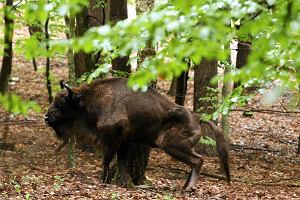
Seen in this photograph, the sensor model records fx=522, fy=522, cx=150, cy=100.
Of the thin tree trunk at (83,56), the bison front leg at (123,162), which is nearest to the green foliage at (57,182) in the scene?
the bison front leg at (123,162)

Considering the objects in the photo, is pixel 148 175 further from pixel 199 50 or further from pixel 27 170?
pixel 199 50

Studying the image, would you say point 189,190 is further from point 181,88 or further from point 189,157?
point 181,88

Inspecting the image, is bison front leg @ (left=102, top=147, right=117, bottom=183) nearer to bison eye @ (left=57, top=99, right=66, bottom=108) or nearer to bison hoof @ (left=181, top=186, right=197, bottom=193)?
bison eye @ (left=57, top=99, right=66, bottom=108)

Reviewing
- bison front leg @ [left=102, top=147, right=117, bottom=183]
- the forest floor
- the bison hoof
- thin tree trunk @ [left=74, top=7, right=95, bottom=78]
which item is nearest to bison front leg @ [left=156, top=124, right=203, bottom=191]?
the bison hoof

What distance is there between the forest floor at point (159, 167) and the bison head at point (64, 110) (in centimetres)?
117

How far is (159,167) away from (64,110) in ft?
12.3

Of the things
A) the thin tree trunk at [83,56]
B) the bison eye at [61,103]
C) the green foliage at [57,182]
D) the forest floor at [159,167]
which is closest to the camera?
the green foliage at [57,182]

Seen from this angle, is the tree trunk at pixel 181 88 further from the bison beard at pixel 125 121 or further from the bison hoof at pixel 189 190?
the bison hoof at pixel 189 190

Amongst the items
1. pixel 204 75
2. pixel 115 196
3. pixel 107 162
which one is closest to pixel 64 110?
pixel 107 162

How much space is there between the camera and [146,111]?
35.3ft

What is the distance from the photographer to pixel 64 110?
1140cm

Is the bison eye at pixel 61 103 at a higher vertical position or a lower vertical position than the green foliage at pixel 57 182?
higher

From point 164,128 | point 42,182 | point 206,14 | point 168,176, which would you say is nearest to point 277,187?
point 168,176

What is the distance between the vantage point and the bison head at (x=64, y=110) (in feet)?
36.9
